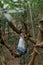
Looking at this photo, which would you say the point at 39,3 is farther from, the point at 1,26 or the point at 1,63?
the point at 1,63

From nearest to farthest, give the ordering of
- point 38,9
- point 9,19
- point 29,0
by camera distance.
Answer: point 9,19 → point 29,0 → point 38,9

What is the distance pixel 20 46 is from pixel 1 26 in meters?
0.31

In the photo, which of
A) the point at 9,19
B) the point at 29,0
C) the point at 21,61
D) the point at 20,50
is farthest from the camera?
the point at 21,61

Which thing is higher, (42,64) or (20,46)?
(20,46)

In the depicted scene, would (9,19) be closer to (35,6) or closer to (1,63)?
(35,6)

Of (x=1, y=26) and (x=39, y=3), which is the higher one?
(x=39, y=3)

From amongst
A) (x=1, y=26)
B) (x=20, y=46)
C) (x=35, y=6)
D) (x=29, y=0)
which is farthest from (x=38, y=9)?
(x=20, y=46)

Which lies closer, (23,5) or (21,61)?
(23,5)

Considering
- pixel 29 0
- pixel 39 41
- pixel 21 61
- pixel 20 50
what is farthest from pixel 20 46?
pixel 21 61

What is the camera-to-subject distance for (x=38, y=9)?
1.23 metres

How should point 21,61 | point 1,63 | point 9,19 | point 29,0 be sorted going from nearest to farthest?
point 9,19 < point 29,0 < point 1,63 < point 21,61

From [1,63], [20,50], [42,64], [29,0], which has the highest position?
[29,0]

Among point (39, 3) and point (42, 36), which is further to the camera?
point (39, 3)

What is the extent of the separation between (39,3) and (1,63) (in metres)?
0.58
